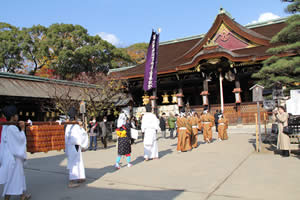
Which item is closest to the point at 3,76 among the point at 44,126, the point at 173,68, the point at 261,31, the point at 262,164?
the point at 173,68

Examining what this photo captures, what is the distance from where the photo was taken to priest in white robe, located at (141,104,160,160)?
8.22 metres

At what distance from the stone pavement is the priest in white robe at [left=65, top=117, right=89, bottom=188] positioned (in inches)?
10.7

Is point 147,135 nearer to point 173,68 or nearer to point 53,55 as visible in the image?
point 173,68

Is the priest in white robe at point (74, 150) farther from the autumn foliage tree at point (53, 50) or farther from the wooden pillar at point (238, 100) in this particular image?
the autumn foliage tree at point (53, 50)

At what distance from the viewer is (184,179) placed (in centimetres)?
566

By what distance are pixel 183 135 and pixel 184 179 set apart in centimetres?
393

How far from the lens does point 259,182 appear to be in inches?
202

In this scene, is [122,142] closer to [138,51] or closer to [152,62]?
[152,62]

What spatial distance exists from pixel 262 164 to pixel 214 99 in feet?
46.2

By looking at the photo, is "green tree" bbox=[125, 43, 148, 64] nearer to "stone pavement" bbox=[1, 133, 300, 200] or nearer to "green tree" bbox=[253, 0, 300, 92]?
"green tree" bbox=[253, 0, 300, 92]

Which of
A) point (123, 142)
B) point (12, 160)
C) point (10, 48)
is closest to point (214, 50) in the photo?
point (123, 142)

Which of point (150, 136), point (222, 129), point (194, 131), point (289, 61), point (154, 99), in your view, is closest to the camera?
point (150, 136)

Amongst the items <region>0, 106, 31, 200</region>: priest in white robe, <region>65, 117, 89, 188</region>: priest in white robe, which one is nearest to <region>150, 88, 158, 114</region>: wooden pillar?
<region>65, 117, 89, 188</region>: priest in white robe

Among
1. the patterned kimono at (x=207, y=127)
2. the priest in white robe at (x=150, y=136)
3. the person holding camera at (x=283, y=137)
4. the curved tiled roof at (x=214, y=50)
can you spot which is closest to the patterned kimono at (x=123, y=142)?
the priest in white robe at (x=150, y=136)
